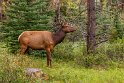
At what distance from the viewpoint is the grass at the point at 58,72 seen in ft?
42.5

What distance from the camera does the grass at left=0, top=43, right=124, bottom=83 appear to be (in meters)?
13.0

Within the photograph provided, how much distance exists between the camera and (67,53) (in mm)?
21875

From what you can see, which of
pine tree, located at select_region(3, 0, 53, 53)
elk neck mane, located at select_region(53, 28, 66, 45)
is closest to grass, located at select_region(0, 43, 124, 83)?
elk neck mane, located at select_region(53, 28, 66, 45)

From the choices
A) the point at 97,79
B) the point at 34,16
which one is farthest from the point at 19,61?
the point at 34,16

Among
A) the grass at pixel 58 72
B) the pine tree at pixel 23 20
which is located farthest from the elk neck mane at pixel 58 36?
the pine tree at pixel 23 20

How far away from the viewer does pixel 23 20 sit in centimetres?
2248

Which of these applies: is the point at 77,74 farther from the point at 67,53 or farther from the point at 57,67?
the point at 67,53

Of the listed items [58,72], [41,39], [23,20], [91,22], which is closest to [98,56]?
[91,22]

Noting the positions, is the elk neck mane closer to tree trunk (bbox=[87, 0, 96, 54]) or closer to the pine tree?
tree trunk (bbox=[87, 0, 96, 54])

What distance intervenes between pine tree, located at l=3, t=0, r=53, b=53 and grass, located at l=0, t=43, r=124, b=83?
10.3ft

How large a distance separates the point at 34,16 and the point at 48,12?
5.34 ft

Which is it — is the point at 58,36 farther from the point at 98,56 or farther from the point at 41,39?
the point at 98,56

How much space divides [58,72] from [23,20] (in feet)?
22.5

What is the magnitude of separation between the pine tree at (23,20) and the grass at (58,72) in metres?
3.15
